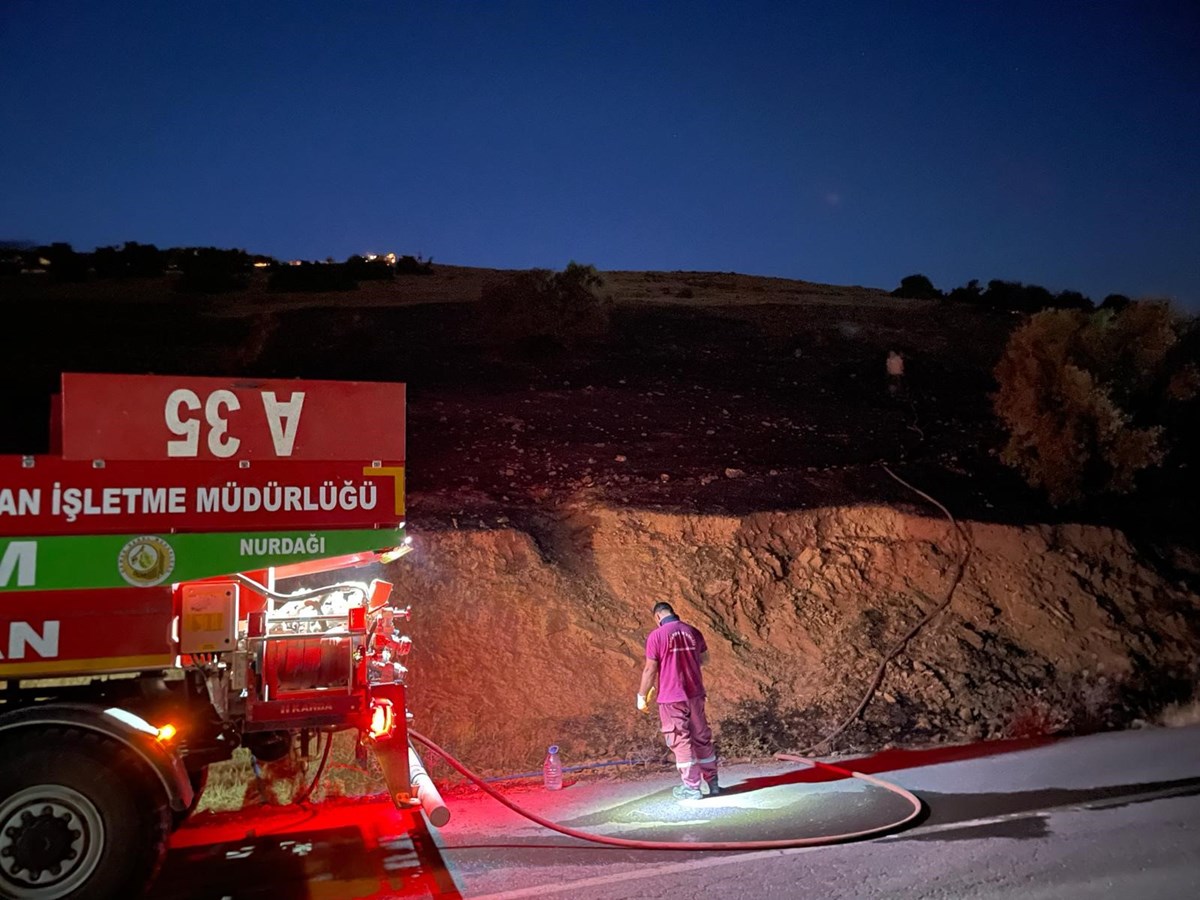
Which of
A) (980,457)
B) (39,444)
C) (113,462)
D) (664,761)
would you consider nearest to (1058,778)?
(664,761)

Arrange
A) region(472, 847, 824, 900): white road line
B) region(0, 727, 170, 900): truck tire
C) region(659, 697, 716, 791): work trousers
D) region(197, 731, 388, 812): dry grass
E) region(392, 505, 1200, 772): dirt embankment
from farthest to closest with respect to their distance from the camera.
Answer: region(392, 505, 1200, 772): dirt embankment < region(659, 697, 716, 791): work trousers < region(197, 731, 388, 812): dry grass < region(472, 847, 824, 900): white road line < region(0, 727, 170, 900): truck tire

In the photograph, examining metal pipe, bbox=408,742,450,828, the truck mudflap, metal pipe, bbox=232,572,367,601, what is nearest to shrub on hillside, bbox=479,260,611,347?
metal pipe, bbox=232,572,367,601

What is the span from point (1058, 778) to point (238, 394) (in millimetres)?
7768

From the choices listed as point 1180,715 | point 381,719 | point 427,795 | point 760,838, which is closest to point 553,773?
point 760,838

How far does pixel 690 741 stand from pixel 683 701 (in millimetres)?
346

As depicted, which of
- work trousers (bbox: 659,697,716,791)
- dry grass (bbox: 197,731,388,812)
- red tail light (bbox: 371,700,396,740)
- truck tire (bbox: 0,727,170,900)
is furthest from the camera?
work trousers (bbox: 659,697,716,791)

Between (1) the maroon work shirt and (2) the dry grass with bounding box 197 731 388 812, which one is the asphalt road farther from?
(1) the maroon work shirt

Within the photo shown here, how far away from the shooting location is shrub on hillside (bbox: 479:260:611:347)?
76.1 feet

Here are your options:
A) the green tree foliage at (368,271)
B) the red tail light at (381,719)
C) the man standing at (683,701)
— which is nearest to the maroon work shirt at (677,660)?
the man standing at (683,701)

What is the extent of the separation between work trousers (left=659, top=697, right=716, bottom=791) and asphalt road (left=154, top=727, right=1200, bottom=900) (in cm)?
26

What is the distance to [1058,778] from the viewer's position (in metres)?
8.66

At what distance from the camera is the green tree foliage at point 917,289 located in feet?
138

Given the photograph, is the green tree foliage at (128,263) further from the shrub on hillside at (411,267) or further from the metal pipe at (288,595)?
the metal pipe at (288,595)

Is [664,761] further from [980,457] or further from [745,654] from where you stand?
[980,457]
